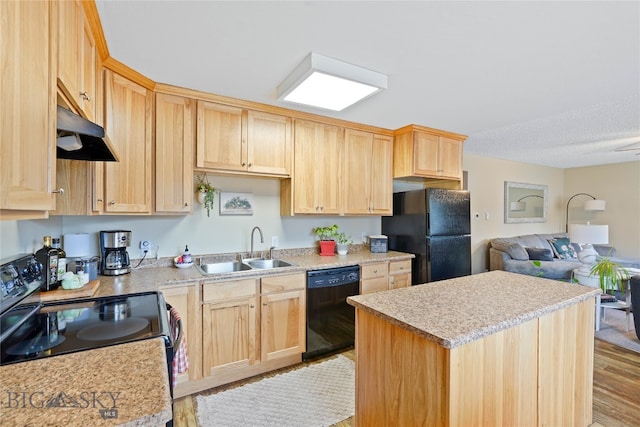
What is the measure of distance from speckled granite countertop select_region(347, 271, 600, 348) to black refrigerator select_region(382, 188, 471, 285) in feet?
4.26

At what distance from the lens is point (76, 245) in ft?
6.89

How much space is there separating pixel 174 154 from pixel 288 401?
6.78ft

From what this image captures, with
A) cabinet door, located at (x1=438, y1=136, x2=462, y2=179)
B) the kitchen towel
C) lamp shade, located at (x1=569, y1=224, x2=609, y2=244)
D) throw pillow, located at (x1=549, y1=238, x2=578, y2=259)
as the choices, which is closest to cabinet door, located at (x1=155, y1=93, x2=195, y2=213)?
the kitchen towel

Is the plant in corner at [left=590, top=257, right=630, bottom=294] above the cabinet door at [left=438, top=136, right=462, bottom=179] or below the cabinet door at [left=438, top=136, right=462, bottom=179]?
below

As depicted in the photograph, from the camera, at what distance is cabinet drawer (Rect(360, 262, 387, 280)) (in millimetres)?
2945

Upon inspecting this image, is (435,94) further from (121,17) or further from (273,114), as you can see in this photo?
(121,17)

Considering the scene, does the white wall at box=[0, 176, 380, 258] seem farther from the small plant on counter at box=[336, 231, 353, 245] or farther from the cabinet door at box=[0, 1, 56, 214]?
the cabinet door at box=[0, 1, 56, 214]

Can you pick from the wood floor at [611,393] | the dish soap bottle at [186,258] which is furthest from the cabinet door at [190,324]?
the dish soap bottle at [186,258]

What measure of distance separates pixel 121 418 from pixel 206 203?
2.23 meters

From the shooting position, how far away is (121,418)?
2.16 ft

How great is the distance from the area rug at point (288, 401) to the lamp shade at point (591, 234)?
3.93m

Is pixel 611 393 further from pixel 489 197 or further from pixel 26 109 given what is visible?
pixel 26 109

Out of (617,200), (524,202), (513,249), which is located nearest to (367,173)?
(513,249)

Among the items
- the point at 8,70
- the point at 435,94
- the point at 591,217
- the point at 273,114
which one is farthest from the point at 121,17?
the point at 591,217
